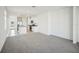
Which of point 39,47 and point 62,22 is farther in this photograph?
point 62,22

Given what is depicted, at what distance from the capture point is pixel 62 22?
8.02 meters

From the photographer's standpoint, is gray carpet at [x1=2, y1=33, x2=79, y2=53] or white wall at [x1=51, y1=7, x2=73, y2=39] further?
white wall at [x1=51, y1=7, x2=73, y2=39]

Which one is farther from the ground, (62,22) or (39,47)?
(62,22)

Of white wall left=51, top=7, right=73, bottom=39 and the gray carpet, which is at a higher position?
white wall left=51, top=7, right=73, bottom=39

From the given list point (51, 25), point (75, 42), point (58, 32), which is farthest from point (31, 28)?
point (75, 42)

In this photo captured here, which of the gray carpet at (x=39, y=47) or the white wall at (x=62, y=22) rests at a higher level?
the white wall at (x=62, y=22)

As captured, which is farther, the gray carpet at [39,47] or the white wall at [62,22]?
the white wall at [62,22]

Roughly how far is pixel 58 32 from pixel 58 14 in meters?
1.49

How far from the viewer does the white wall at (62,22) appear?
7157mm

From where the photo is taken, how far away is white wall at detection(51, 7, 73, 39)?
7.16 meters

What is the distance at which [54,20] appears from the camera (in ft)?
30.8

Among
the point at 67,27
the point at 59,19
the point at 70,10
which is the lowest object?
the point at 67,27
